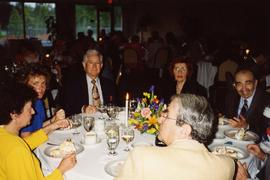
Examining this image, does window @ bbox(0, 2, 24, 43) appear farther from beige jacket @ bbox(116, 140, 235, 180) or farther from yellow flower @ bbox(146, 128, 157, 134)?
beige jacket @ bbox(116, 140, 235, 180)

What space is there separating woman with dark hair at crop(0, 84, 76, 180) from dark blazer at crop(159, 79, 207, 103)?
2.20 m

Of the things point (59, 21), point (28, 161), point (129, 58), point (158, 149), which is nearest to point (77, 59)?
point (129, 58)

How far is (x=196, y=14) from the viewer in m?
12.5

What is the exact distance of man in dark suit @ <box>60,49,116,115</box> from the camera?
12.1ft

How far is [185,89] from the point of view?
12.6 feet

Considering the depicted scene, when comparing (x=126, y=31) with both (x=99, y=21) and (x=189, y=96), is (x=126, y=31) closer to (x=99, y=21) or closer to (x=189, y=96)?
(x=99, y=21)

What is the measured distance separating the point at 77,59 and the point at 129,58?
2.48 meters

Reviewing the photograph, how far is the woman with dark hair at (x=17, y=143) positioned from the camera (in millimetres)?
1672

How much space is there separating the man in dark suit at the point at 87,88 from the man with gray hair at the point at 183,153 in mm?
2192

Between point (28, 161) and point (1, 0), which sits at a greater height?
point (1, 0)

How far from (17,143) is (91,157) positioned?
0.57 metres

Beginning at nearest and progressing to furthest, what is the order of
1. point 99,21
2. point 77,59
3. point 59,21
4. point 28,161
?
point 28,161
point 77,59
point 59,21
point 99,21

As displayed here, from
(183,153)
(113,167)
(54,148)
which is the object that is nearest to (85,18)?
(54,148)

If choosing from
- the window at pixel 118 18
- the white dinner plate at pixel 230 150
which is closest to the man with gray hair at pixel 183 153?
the white dinner plate at pixel 230 150
